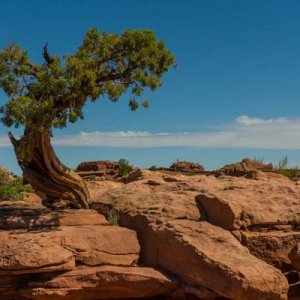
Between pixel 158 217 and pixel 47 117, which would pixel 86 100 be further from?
pixel 158 217

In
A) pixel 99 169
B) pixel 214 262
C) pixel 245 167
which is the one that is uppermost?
pixel 245 167

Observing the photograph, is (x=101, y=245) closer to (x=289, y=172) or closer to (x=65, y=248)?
(x=65, y=248)

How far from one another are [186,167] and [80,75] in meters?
25.7

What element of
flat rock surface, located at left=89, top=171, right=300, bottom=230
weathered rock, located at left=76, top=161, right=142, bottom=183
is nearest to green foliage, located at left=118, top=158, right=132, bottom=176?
weathered rock, located at left=76, top=161, right=142, bottom=183

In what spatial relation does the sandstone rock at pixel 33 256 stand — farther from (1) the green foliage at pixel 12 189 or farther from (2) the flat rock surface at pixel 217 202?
(1) the green foliage at pixel 12 189

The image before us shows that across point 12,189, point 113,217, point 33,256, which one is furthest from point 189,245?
point 12,189

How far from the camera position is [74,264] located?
38.5 ft

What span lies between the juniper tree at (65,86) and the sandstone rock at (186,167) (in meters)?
22.6

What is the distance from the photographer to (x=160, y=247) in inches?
492

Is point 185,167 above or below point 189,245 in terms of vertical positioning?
above

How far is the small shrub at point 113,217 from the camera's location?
14.1m

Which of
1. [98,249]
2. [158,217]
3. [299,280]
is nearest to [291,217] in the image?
[299,280]

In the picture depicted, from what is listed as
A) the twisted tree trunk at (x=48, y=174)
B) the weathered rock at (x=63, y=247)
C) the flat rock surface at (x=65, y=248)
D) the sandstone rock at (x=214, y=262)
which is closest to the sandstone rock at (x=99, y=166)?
the twisted tree trunk at (x=48, y=174)

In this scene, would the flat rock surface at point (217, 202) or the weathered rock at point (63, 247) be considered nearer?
the weathered rock at point (63, 247)
